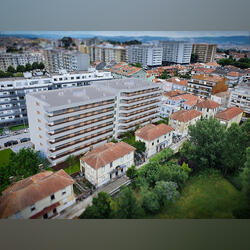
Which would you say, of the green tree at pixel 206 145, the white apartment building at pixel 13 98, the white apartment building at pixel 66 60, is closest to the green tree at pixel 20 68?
the white apartment building at pixel 13 98

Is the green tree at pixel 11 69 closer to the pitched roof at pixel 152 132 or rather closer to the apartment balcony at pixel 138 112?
the apartment balcony at pixel 138 112

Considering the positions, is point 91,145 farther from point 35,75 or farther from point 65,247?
point 35,75

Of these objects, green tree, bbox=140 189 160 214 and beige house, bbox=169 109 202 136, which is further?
beige house, bbox=169 109 202 136

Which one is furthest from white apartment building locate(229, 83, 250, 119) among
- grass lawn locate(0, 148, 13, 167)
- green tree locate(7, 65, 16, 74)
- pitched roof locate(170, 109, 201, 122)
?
green tree locate(7, 65, 16, 74)

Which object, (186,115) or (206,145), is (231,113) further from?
(186,115)

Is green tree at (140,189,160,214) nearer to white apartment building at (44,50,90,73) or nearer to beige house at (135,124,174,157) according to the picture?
beige house at (135,124,174,157)

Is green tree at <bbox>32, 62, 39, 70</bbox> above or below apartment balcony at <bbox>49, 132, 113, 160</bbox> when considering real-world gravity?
above
